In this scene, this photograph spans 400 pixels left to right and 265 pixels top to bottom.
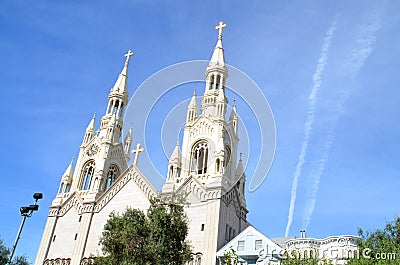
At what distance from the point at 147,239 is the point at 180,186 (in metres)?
13.1

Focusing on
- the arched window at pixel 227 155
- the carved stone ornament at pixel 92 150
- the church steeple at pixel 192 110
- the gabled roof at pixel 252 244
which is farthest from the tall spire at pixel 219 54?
the gabled roof at pixel 252 244

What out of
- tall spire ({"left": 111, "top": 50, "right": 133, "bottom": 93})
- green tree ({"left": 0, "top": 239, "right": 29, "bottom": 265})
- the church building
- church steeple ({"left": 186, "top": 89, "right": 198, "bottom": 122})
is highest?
tall spire ({"left": 111, "top": 50, "right": 133, "bottom": 93})

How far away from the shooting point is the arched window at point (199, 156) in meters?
45.6

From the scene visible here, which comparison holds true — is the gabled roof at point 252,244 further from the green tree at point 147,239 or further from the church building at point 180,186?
the green tree at point 147,239

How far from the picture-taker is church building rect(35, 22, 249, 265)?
40625 mm

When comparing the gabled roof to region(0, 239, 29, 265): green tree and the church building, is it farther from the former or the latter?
region(0, 239, 29, 265): green tree

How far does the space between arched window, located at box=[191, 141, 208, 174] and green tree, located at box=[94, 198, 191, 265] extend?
1351 centimetres

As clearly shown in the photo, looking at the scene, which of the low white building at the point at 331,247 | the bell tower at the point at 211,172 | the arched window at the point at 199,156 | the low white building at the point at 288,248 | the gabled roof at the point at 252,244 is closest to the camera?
the low white building at the point at 331,247

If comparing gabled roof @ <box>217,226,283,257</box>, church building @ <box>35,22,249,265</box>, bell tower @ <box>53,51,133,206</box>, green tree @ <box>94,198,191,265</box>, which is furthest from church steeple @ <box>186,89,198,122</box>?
green tree @ <box>94,198,191,265</box>

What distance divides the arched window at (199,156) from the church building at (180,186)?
0.36 ft

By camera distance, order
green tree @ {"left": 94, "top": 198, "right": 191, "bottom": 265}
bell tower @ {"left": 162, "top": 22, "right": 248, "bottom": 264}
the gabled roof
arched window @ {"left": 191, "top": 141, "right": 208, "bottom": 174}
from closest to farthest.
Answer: green tree @ {"left": 94, "top": 198, "right": 191, "bottom": 265}
the gabled roof
bell tower @ {"left": 162, "top": 22, "right": 248, "bottom": 264}
arched window @ {"left": 191, "top": 141, "right": 208, "bottom": 174}

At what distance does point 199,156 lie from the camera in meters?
46.7

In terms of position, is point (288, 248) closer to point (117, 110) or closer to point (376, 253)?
point (376, 253)

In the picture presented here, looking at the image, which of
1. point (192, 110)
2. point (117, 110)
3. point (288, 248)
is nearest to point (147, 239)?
point (288, 248)
